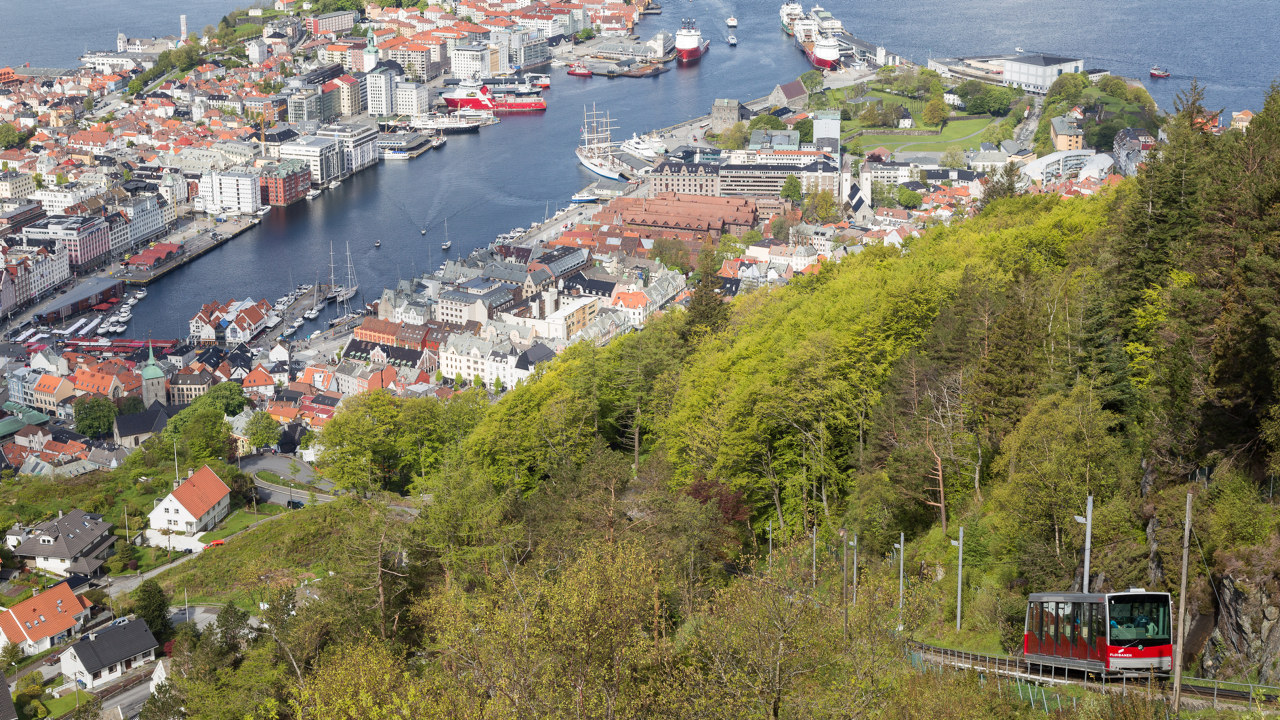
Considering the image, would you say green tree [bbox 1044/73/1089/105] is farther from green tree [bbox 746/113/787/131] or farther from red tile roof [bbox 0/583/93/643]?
red tile roof [bbox 0/583/93/643]

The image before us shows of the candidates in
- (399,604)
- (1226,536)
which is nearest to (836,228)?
(399,604)

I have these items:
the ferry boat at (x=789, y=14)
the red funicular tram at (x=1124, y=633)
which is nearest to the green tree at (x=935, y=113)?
the ferry boat at (x=789, y=14)

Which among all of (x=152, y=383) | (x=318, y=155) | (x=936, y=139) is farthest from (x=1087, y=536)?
(x=318, y=155)

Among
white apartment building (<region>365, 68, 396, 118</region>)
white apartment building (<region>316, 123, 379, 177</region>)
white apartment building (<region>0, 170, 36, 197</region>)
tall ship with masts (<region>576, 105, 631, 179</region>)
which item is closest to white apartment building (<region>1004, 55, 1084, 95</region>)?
tall ship with masts (<region>576, 105, 631, 179</region>)

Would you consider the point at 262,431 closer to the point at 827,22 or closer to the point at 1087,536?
the point at 1087,536

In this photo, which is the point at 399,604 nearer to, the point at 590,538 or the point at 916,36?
the point at 590,538

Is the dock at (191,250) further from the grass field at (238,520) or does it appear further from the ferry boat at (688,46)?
the ferry boat at (688,46)
